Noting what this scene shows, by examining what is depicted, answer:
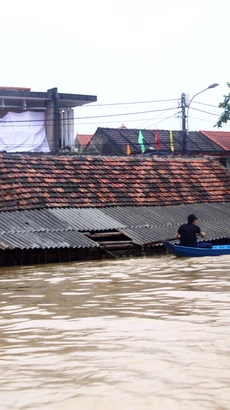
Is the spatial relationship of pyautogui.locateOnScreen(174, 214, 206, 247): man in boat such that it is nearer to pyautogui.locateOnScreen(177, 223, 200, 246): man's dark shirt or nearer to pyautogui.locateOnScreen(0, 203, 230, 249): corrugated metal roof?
pyautogui.locateOnScreen(177, 223, 200, 246): man's dark shirt

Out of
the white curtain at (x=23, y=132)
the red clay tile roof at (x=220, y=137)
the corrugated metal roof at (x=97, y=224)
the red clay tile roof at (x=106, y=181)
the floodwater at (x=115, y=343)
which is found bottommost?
the floodwater at (x=115, y=343)

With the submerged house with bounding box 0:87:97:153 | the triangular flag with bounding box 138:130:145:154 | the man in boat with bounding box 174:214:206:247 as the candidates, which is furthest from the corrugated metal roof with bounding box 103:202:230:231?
the triangular flag with bounding box 138:130:145:154

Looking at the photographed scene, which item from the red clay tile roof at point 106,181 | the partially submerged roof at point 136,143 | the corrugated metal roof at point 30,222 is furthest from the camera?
the partially submerged roof at point 136,143

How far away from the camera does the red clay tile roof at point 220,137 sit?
121ft

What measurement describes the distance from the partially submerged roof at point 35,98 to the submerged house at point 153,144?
520 cm

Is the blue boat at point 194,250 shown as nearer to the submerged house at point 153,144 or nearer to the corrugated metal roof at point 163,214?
the corrugated metal roof at point 163,214

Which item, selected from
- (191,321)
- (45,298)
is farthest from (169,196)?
(191,321)

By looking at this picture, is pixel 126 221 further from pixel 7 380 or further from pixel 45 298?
pixel 7 380

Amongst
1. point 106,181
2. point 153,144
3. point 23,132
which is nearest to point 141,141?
point 153,144

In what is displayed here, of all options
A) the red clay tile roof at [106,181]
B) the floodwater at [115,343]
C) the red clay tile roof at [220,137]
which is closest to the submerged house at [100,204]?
the red clay tile roof at [106,181]

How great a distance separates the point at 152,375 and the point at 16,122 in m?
22.3

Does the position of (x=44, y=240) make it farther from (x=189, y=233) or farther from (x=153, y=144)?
(x=153, y=144)

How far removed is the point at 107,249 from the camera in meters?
16.1

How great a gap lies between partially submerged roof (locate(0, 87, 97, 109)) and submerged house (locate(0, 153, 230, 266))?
6.76m
